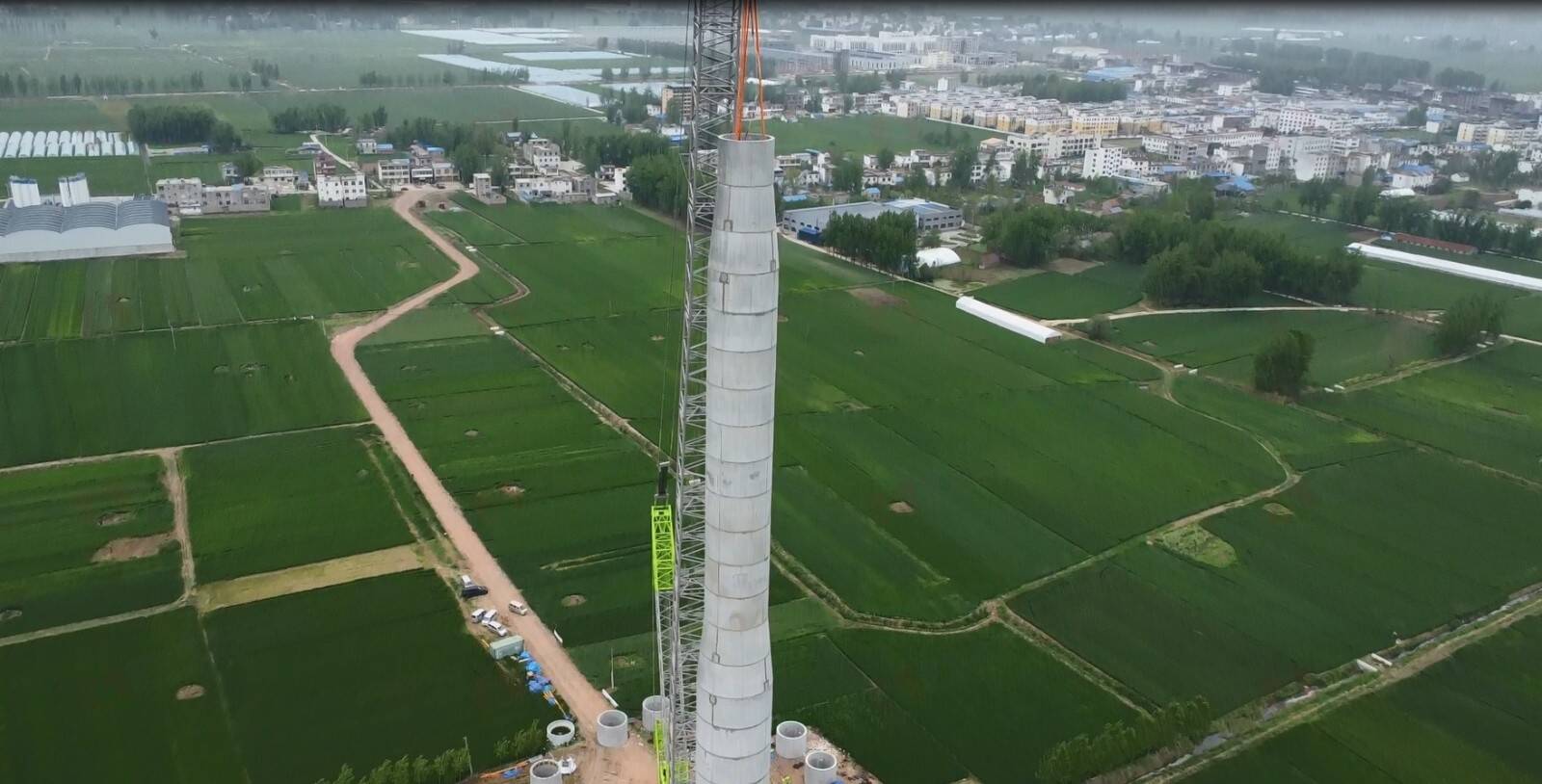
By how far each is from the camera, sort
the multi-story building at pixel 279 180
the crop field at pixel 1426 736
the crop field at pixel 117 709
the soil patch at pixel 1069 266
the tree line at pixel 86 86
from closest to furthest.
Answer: the crop field at pixel 117 709 < the crop field at pixel 1426 736 < the soil patch at pixel 1069 266 < the multi-story building at pixel 279 180 < the tree line at pixel 86 86

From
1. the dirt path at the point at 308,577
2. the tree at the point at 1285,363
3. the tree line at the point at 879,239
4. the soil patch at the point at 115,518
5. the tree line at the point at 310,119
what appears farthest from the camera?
the tree line at the point at 310,119

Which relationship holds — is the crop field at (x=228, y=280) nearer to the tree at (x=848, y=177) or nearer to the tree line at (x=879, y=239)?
the tree line at (x=879, y=239)

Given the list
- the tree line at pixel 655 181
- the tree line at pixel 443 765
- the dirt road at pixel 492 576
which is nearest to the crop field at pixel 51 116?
the tree line at pixel 655 181

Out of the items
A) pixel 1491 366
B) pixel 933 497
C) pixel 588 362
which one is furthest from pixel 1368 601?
pixel 588 362

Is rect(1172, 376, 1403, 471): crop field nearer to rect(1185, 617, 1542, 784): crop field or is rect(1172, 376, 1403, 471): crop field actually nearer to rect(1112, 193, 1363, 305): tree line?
rect(1112, 193, 1363, 305): tree line

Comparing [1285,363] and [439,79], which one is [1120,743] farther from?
[439,79]

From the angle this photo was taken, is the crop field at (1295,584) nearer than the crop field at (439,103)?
Yes
